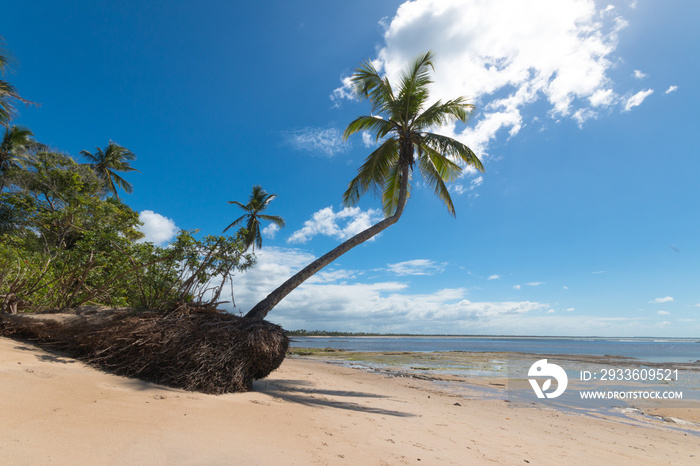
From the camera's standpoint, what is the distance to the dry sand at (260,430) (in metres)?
3.16

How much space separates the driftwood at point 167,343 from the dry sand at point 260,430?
0.35 m

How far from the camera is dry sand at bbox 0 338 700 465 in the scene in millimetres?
3162

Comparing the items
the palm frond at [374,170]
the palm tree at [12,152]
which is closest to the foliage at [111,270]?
the palm frond at [374,170]

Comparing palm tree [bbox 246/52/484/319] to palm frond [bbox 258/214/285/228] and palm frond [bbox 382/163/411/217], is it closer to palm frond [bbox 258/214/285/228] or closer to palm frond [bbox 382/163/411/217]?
palm frond [bbox 382/163/411/217]

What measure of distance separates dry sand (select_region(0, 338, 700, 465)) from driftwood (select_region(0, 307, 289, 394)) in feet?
1.16

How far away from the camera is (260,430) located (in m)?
4.34

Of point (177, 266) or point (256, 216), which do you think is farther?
point (256, 216)

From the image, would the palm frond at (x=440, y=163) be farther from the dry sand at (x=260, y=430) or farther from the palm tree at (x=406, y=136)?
the dry sand at (x=260, y=430)

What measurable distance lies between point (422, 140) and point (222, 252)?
290 inches

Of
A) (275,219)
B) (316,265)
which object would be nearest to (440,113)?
(316,265)

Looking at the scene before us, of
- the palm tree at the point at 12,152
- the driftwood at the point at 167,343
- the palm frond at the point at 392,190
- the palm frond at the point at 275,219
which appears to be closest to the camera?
the driftwood at the point at 167,343

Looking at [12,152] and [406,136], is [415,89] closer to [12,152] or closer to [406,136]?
[406,136]

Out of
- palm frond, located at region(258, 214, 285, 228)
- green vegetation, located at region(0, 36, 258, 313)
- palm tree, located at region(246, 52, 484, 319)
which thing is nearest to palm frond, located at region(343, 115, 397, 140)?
palm tree, located at region(246, 52, 484, 319)

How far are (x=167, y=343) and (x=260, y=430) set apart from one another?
2.87 m
